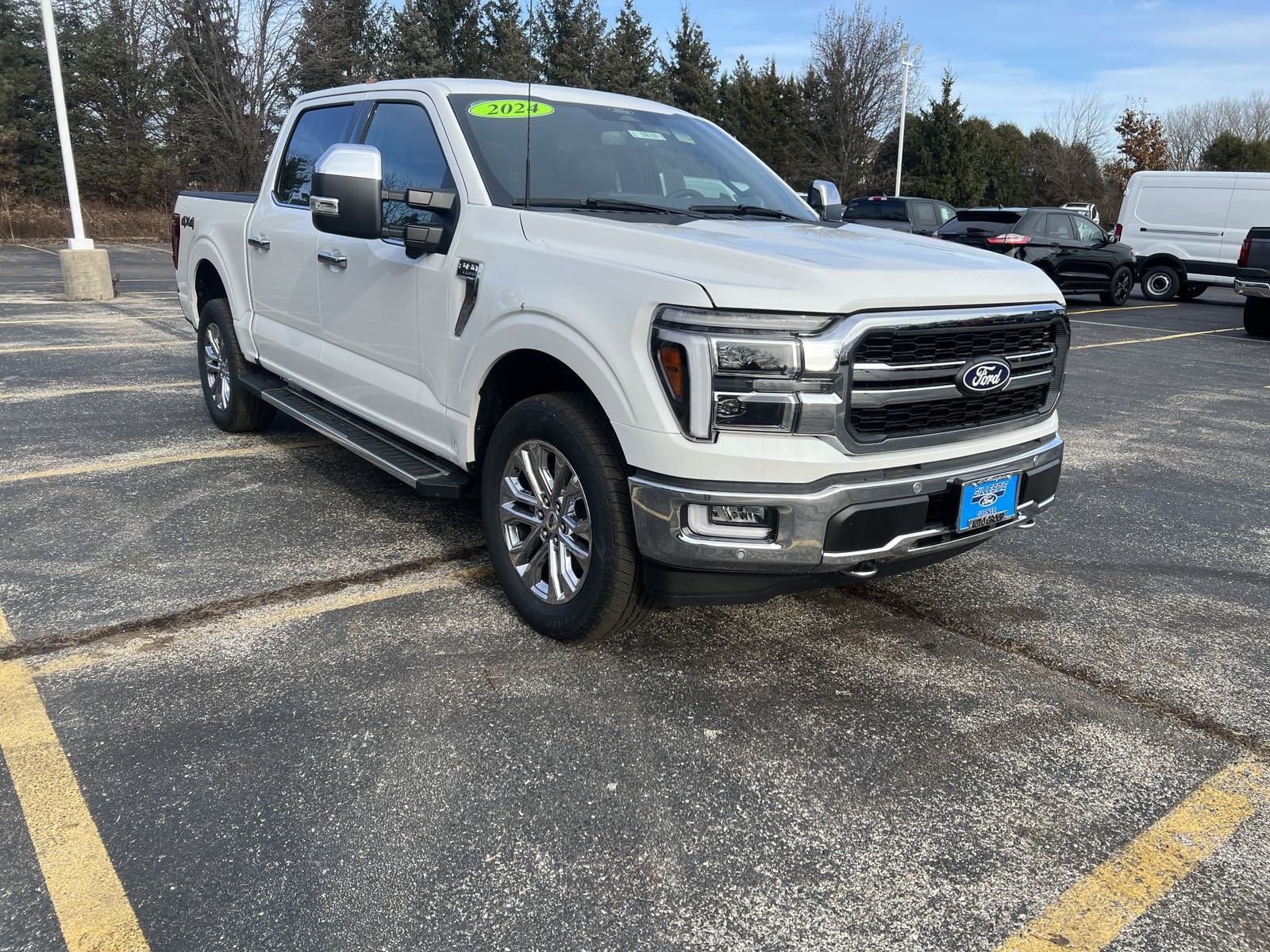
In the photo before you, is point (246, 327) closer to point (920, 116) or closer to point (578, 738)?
point (578, 738)

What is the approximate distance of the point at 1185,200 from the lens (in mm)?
19125

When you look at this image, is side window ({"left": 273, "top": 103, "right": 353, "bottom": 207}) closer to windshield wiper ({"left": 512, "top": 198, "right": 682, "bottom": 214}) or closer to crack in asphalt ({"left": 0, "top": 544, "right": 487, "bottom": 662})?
windshield wiper ({"left": 512, "top": 198, "right": 682, "bottom": 214})

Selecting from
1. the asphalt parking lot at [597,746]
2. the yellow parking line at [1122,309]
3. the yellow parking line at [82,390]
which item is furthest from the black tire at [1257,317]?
the yellow parking line at [82,390]

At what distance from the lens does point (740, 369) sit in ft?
9.17

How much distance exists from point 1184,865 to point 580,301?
7.38 ft

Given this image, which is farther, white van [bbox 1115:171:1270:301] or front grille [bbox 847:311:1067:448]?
white van [bbox 1115:171:1270:301]

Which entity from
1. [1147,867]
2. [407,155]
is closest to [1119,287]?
[407,155]

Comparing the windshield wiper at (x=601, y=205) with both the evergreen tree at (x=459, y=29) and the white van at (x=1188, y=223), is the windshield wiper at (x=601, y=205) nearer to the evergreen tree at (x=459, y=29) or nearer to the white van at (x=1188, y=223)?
the white van at (x=1188, y=223)

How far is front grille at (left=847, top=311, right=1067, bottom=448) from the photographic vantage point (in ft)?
9.53

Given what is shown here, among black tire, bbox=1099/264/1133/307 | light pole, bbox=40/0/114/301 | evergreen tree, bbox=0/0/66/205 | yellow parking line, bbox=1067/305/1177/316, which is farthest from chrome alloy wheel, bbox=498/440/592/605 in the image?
evergreen tree, bbox=0/0/66/205

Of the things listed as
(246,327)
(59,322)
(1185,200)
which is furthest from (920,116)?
(246,327)

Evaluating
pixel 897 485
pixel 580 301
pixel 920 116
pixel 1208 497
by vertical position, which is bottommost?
pixel 1208 497

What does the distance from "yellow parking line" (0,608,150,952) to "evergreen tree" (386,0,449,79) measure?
41718mm

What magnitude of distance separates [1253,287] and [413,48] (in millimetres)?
35652
